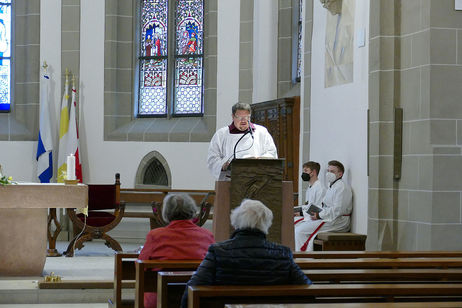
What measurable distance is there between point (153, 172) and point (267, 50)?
2793 mm

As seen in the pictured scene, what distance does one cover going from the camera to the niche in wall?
555 inches

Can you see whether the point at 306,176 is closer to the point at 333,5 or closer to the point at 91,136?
the point at 333,5

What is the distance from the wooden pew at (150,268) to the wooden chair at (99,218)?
224 inches

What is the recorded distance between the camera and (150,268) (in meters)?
5.05

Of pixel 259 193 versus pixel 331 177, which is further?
pixel 331 177

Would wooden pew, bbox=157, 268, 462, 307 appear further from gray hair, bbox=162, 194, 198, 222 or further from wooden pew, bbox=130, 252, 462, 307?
gray hair, bbox=162, 194, 198, 222

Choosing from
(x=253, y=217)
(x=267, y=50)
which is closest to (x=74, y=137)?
(x=267, y=50)

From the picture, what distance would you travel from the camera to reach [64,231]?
13.8 meters

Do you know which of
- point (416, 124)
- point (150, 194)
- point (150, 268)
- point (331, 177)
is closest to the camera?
point (150, 268)

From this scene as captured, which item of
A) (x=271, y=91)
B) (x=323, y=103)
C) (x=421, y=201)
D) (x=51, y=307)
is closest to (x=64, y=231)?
(x=271, y=91)

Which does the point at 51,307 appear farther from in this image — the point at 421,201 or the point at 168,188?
the point at 168,188

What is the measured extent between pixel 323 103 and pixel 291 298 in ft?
22.0

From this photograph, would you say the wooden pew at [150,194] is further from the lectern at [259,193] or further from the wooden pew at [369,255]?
the wooden pew at [369,255]

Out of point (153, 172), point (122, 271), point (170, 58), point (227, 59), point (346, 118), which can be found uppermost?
point (170, 58)
